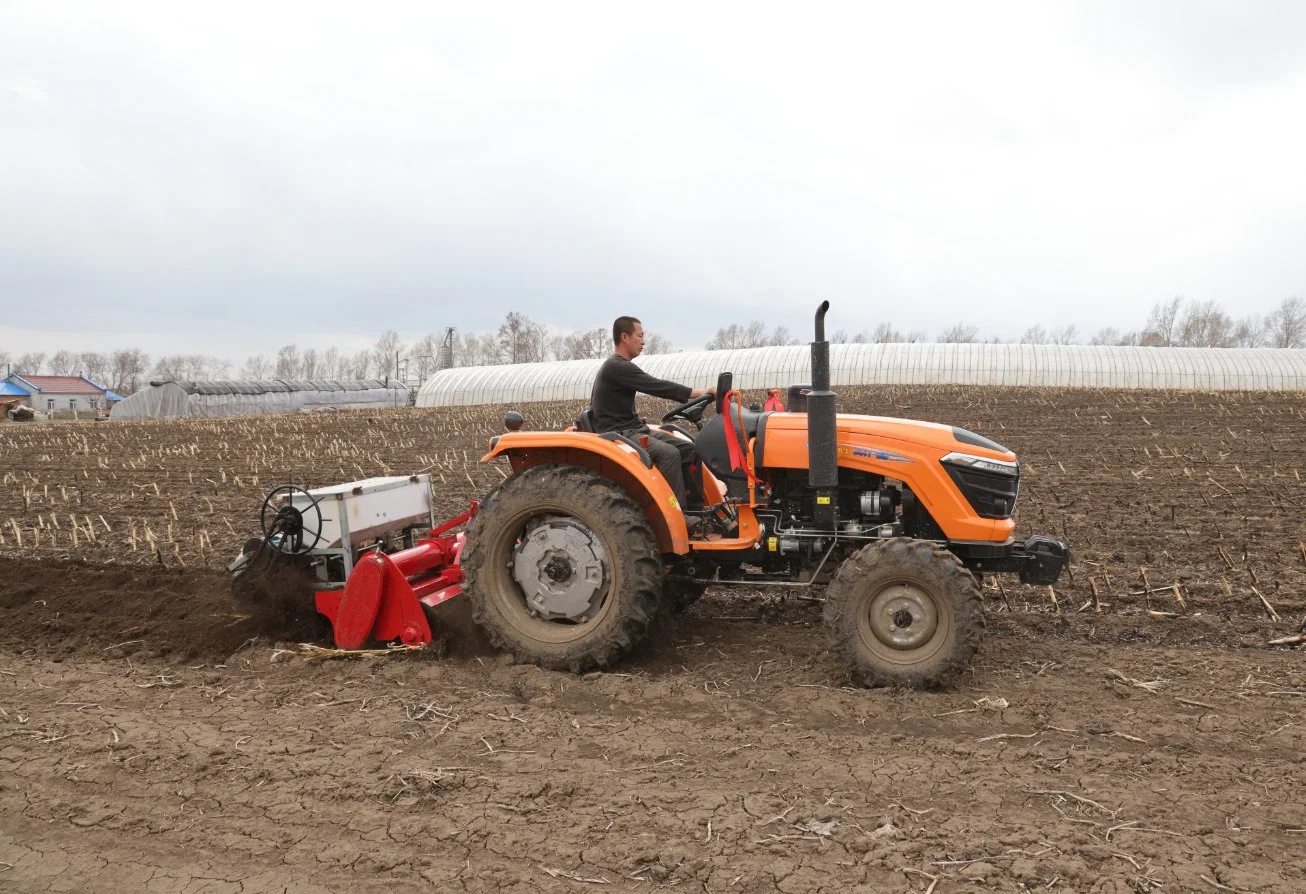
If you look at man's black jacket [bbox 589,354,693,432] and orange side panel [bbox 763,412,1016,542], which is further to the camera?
man's black jacket [bbox 589,354,693,432]

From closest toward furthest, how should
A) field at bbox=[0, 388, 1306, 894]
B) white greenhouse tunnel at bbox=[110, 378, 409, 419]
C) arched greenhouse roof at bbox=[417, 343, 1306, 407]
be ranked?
field at bbox=[0, 388, 1306, 894]
arched greenhouse roof at bbox=[417, 343, 1306, 407]
white greenhouse tunnel at bbox=[110, 378, 409, 419]

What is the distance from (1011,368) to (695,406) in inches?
1356

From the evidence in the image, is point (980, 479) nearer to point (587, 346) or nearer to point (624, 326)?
point (624, 326)

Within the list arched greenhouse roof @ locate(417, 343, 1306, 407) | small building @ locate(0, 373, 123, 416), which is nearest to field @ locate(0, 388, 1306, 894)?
arched greenhouse roof @ locate(417, 343, 1306, 407)

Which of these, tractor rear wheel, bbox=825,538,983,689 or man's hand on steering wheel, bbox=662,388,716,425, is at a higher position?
man's hand on steering wheel, bbox=662,388,716,425

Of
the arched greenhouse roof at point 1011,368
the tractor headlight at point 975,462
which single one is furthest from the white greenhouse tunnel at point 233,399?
the tractor headlight at point 975,462

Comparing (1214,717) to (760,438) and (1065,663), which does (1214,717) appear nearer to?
(1065,663)

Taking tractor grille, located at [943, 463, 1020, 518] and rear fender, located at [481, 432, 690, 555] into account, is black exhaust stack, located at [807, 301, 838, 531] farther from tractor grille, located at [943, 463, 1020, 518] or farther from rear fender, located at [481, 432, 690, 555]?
rear fender, located at [481, 432, 690, 555]

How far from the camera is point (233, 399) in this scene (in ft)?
153

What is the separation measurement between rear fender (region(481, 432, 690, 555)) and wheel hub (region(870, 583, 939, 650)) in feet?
3.36

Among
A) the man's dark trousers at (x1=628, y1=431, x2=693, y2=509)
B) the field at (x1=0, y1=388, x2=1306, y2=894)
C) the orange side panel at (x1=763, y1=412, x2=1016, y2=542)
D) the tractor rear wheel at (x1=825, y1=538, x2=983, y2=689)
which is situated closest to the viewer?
the field at (x1=0, y1=388, x2=1306, y2=894)

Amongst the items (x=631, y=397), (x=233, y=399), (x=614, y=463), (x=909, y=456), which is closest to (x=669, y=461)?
(x=614, y=463)

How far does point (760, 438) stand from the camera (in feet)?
16.7

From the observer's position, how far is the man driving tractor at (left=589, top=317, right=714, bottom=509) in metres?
5.09
